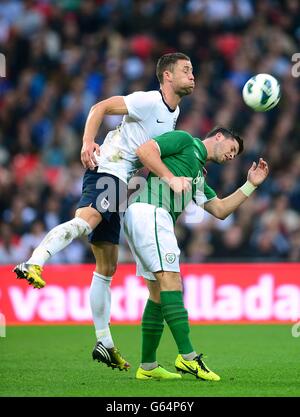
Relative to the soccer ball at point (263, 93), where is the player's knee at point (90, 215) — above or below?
below

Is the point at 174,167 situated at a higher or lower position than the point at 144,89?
lower

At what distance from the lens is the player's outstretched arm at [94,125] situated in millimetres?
7547

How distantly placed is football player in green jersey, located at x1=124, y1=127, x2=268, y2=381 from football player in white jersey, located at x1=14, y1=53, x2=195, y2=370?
1.04 feet

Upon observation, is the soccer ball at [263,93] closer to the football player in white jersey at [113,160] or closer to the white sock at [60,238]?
the football player in white jersey at [113,160]

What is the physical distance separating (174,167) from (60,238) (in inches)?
38.9

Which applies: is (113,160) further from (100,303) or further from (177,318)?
(177,318)

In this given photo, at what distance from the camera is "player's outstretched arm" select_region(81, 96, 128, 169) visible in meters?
7.55

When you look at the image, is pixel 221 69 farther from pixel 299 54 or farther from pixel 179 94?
pixel 179 94

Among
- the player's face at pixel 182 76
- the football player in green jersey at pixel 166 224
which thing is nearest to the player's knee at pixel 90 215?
the football player in green jersey at pixel 166 224

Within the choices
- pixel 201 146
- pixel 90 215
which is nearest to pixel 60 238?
pixel 90 215

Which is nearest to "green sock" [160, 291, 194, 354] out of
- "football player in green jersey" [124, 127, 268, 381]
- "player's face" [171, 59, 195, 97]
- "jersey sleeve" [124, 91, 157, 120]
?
"football player in green jersey" [124, 127, 268, 381]

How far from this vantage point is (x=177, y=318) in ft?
23.4

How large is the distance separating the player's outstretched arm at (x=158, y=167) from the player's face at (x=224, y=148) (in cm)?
57

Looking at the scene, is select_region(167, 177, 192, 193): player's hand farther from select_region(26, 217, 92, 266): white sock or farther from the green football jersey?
select_region(26, 217, 92, 266): white sock
